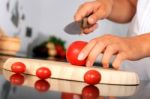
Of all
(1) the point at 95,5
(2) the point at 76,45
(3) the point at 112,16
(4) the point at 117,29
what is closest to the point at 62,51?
(4) the point at 117,29

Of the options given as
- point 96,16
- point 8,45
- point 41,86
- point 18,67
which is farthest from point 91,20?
point 8,45

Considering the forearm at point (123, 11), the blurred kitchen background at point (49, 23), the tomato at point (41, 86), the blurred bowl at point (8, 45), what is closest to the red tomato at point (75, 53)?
the tomato at point (41, 86)

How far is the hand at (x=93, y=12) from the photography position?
1.06 m

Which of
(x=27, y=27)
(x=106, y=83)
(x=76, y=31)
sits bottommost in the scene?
(x=106, y=83)

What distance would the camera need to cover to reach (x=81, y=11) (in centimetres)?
106

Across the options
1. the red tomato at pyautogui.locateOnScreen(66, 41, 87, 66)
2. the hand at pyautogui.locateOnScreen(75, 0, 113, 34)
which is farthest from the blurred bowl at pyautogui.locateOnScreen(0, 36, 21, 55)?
the red tomato at pyautogui.locateOnScreen(66, 41, 87, 66)

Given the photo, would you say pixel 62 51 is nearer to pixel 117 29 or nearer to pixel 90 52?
pixel 117 29

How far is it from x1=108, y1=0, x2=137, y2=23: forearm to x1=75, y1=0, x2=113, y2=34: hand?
0.14 m

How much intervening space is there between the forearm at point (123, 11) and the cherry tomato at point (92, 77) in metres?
0.58

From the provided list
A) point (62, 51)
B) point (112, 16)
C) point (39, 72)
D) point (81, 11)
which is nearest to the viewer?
point (39, 72)

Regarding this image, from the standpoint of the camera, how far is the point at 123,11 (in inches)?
53.2

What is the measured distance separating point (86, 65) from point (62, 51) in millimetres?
2294

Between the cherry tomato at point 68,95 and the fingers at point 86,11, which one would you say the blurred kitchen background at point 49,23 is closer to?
the fingers at point 86,11

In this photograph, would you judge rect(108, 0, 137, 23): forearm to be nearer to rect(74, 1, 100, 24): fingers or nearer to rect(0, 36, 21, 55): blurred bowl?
rect(74, 1, 100, 24): fingers
